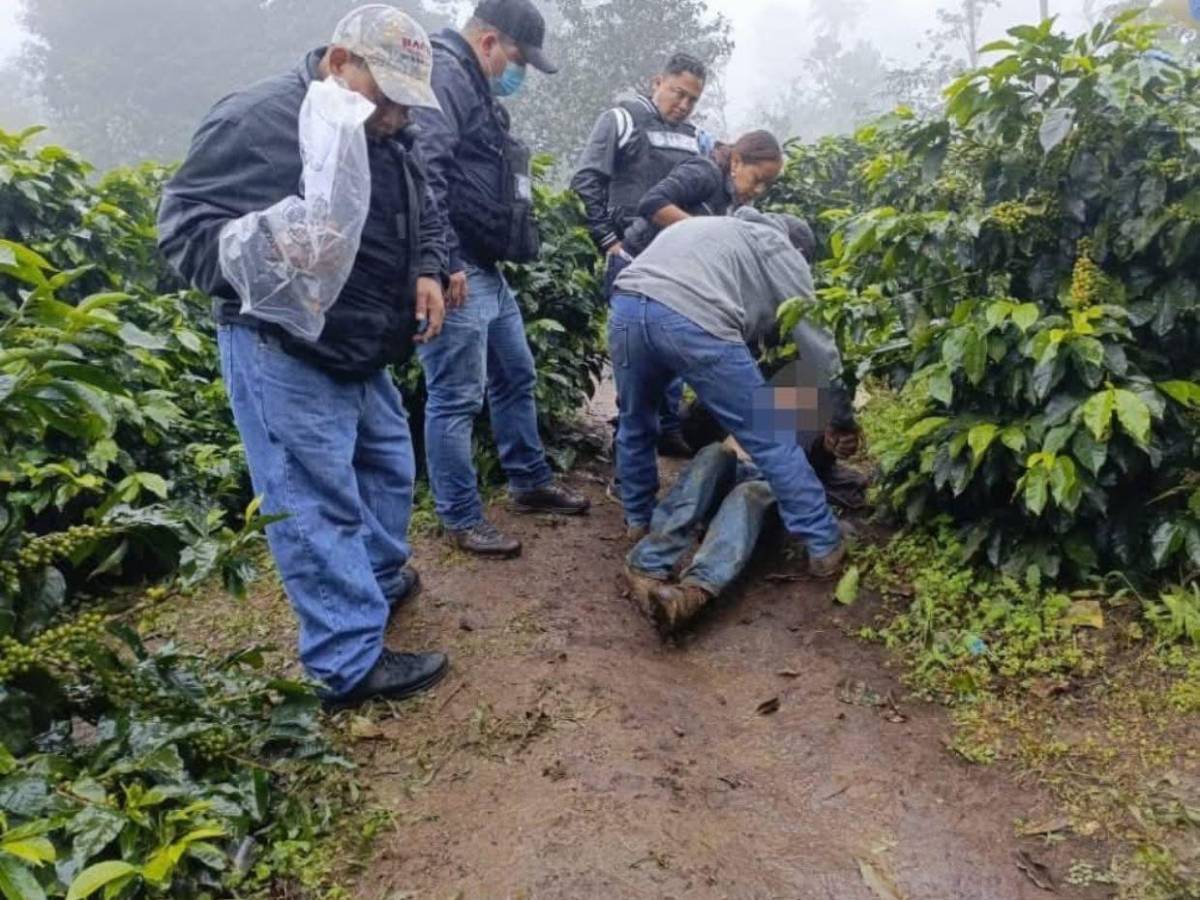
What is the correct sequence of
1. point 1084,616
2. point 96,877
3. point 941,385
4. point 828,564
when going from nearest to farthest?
1. point 96,877
2. point 1084,616
3. point 941,385
4. point 828,564

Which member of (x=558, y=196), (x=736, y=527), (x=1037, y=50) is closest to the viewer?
(x=1037, y=50)

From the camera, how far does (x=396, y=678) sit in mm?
2754

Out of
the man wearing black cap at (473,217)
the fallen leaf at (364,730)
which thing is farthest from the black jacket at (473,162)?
the fallen leaf at (364,730)

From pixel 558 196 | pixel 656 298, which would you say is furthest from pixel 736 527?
pixel 558 196

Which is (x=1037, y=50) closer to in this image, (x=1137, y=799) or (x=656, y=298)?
(x=656, y=298)

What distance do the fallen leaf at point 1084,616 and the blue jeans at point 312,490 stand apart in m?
2.18

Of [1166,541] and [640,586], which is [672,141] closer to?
[640,586]

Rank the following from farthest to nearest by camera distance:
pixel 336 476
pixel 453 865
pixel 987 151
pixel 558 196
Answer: pixel 558 196 → pixel 987 151 → pixel 336 476 → pixel 453 865

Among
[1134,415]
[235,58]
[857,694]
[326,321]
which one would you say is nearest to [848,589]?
[857,694]

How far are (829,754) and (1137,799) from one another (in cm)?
79

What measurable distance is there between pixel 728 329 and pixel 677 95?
1862mm

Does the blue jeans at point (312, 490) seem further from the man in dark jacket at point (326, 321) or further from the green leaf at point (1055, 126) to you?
the green leaf at point (1055, 126)

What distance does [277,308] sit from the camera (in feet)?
7.45

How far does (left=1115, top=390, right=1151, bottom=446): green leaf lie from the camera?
8.56ft
